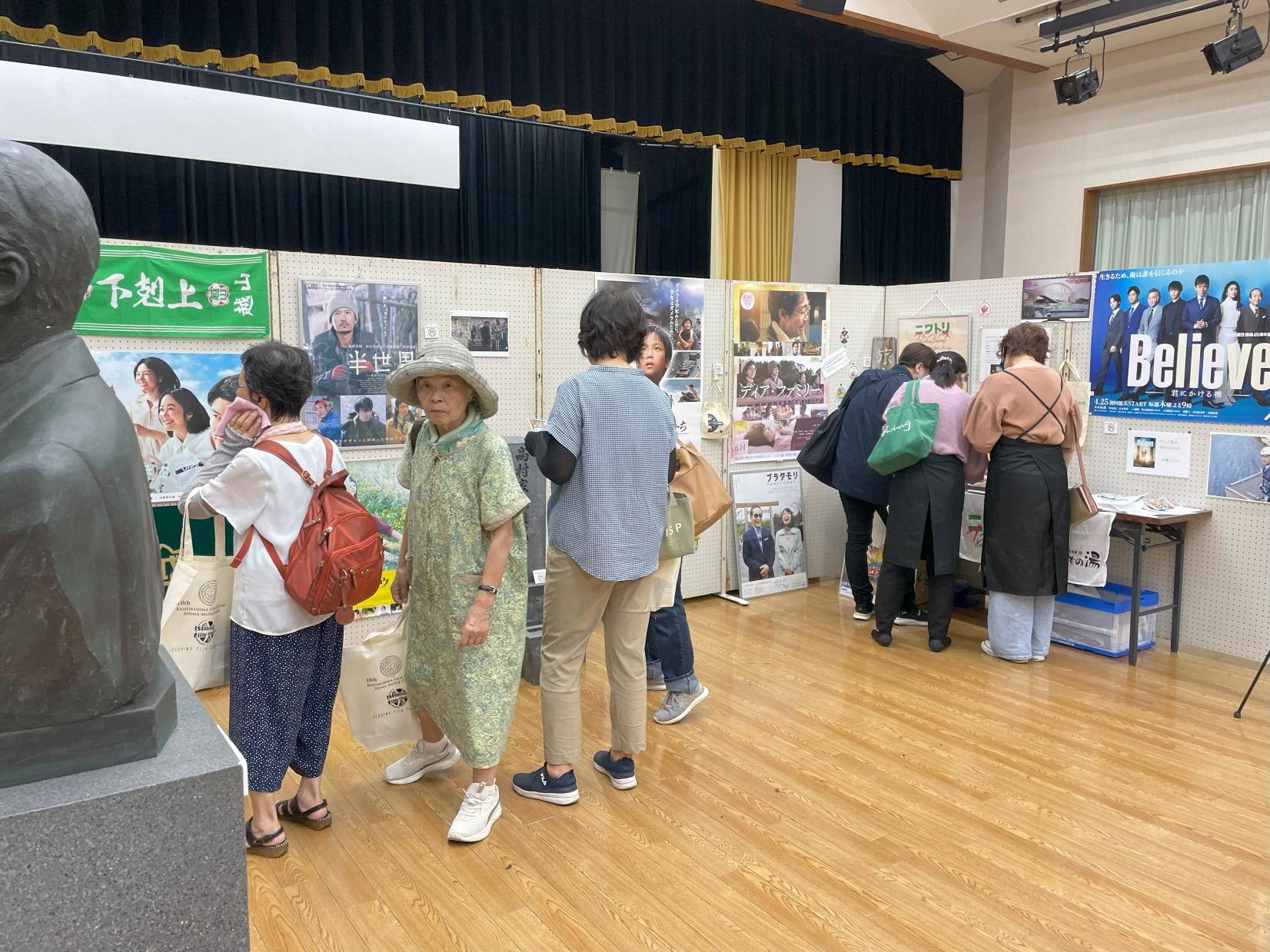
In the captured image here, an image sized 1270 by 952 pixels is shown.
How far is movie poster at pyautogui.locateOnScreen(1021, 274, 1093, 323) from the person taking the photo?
15.0ft

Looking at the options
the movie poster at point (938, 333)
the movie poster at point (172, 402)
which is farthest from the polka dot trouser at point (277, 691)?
the movie poster at point (938, 333)

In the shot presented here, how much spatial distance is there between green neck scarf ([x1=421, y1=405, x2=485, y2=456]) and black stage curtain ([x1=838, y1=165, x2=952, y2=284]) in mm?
5620

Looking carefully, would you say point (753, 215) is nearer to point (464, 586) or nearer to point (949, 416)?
point (949, 416)

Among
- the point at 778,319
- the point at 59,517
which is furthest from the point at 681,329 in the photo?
the point at 59,517

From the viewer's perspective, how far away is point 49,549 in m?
1.08

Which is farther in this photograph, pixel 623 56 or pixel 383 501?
pixel 623 56

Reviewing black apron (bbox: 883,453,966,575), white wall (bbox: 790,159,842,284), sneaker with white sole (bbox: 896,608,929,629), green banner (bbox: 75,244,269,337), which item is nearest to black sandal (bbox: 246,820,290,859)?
green banner (bbox: 75,244,269,337)

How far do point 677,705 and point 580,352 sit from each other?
159cm

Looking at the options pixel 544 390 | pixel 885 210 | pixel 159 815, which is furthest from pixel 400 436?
pixel 885 210

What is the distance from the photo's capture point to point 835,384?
5.38 m

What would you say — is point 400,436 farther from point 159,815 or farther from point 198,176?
point 159,815

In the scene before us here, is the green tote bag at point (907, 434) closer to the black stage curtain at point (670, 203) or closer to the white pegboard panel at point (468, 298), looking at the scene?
the white pegboard panel at point (468, 298)

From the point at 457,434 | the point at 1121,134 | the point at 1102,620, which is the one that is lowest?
the point at 1102,620

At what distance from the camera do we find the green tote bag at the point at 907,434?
414cm
